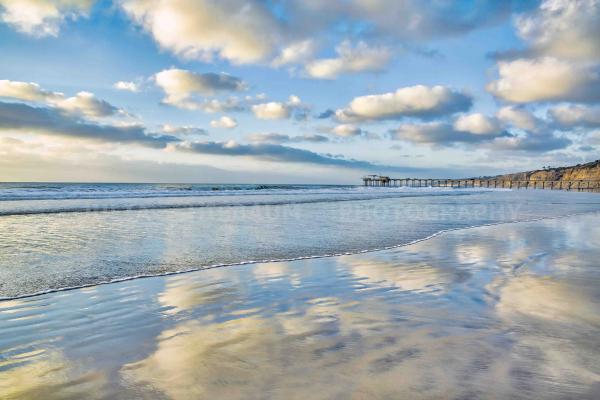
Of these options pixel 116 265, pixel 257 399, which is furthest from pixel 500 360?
Result: pixel 116 265

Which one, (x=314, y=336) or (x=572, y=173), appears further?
(x=572, y=173)

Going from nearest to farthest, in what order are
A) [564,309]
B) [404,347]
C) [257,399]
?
[257,399] < [404,347] < [564,309]

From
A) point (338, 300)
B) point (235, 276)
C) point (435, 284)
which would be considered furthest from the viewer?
point (235, 276)

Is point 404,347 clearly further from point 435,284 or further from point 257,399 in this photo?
point 435,284

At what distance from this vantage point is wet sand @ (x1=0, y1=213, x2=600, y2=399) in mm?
2482

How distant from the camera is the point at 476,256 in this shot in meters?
7.30

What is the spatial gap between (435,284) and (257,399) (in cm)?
358

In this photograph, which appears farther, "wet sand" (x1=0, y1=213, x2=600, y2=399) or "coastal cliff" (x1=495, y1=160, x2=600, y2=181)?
"coastal cliff" (x1=495, y1=160, x2=600, y2=181)

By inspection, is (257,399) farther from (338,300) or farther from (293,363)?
(338,300)

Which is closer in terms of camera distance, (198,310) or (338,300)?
(198,310)

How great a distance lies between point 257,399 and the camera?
91.0 inches

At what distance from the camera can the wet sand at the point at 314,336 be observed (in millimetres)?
2482

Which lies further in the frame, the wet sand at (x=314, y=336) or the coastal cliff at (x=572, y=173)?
the coastal cliff at (x=572, y=173)

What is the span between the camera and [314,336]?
11.0 feet
